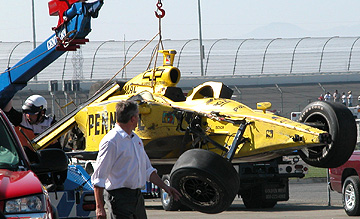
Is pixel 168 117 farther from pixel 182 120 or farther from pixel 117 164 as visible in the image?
pixel 117 164

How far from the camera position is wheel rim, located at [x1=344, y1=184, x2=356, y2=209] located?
14.3m

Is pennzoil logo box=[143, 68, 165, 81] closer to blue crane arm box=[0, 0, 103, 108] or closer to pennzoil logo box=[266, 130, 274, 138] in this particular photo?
blue crane arm box=[0, 0, 103, 108]

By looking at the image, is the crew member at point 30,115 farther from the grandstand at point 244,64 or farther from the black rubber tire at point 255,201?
the grandstand at point 244,64

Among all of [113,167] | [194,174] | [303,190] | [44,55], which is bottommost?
[303,190]

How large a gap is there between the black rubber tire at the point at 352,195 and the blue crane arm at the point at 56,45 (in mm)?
5631

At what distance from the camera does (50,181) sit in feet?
28.5

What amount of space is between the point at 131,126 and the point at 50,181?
1.95 metres

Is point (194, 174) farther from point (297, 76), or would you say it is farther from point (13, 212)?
point (297, 76)

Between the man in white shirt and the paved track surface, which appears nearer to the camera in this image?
the man in white shirt

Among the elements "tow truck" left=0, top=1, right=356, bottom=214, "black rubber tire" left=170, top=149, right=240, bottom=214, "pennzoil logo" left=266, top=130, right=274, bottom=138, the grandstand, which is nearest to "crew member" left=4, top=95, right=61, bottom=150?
"tow truck" left=0, top=1, right=356, bottom=214

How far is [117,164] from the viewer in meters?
7.12

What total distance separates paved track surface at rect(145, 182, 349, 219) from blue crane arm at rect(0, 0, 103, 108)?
371cm

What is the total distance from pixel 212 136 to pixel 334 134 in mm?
3042

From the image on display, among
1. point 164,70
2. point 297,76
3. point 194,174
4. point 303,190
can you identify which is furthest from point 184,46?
point 194,174
